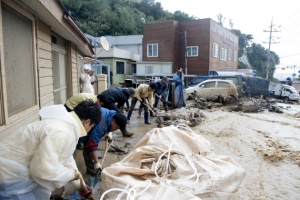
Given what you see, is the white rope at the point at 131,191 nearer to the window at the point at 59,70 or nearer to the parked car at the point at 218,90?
the window at the point at 59,70

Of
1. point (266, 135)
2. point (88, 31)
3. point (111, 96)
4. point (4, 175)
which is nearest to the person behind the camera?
point (4, 175)

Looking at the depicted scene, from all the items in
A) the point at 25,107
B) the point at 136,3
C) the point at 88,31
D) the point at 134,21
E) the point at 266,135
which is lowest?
the point at 266,135

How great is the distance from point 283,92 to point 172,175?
18.1 m

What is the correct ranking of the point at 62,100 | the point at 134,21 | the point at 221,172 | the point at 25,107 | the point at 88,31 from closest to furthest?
A: the point at 221,172, the point at 25,107, the point at 62,100, the point at 88,31, the point at 134,21

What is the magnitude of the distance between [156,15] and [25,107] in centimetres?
4465

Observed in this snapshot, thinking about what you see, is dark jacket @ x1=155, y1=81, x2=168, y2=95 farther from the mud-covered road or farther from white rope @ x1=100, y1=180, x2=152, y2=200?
white rope @ x1=100, y1=180, x2=152, y2=200

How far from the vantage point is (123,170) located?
6.68ft

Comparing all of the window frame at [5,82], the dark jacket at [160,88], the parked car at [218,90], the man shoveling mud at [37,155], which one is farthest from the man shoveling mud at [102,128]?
the parked car at [218,90]

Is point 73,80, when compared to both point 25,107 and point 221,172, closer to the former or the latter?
point 25,107

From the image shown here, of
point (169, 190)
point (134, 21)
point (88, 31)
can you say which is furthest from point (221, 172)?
point (134, 21)

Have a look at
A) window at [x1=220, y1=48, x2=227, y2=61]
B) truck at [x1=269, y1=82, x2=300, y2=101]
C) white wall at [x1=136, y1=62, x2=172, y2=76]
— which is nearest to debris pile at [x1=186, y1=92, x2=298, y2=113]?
truck at [x1=269, y1=82, x2=300, y2=101]

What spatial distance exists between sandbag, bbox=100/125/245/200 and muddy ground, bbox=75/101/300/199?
0.98 meters

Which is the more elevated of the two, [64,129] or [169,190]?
[64,129]

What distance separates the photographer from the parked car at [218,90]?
12078mm
